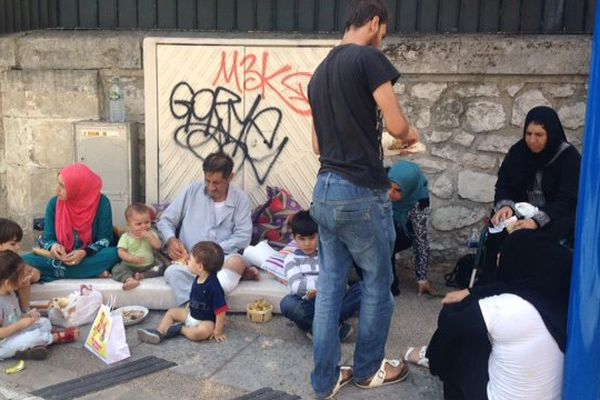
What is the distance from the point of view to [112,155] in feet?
18.8

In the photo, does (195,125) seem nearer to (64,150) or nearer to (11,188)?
(64,150)

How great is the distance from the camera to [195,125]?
229 inches

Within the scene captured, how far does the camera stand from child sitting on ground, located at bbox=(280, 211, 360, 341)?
4.36 metres

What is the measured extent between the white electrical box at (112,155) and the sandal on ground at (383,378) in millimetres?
2767

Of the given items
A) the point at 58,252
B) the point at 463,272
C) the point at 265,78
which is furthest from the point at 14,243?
the point at 463,272

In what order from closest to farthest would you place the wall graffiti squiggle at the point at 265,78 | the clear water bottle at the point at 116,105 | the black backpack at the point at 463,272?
1. the black backpack at the point at 463,272
2. the wall graffiti squiggle at the point at 265,78
3. the clear water bottle at the point at 116,105

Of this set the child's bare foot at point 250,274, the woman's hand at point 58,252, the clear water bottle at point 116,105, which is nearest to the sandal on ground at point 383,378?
the child's bare foot at point 250,274

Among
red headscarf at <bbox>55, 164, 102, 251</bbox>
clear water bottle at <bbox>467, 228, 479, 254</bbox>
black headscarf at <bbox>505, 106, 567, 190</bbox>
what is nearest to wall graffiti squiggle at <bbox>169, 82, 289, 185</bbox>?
red headscarf at <bbox>55, 164, 102, 251</bbox>

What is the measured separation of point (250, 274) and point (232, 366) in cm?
98

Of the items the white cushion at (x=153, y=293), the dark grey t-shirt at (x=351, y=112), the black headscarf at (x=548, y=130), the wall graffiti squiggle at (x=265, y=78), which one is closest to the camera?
the dark grey t-shirt at (x=351, y=112)

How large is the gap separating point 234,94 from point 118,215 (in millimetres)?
1319

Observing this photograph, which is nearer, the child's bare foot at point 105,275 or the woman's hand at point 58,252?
the woman's hand at point 58,252

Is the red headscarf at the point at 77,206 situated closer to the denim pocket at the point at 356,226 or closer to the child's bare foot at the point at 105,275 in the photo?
the child's bare foot at the point at 105,275

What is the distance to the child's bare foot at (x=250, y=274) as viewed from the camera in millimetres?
4965
